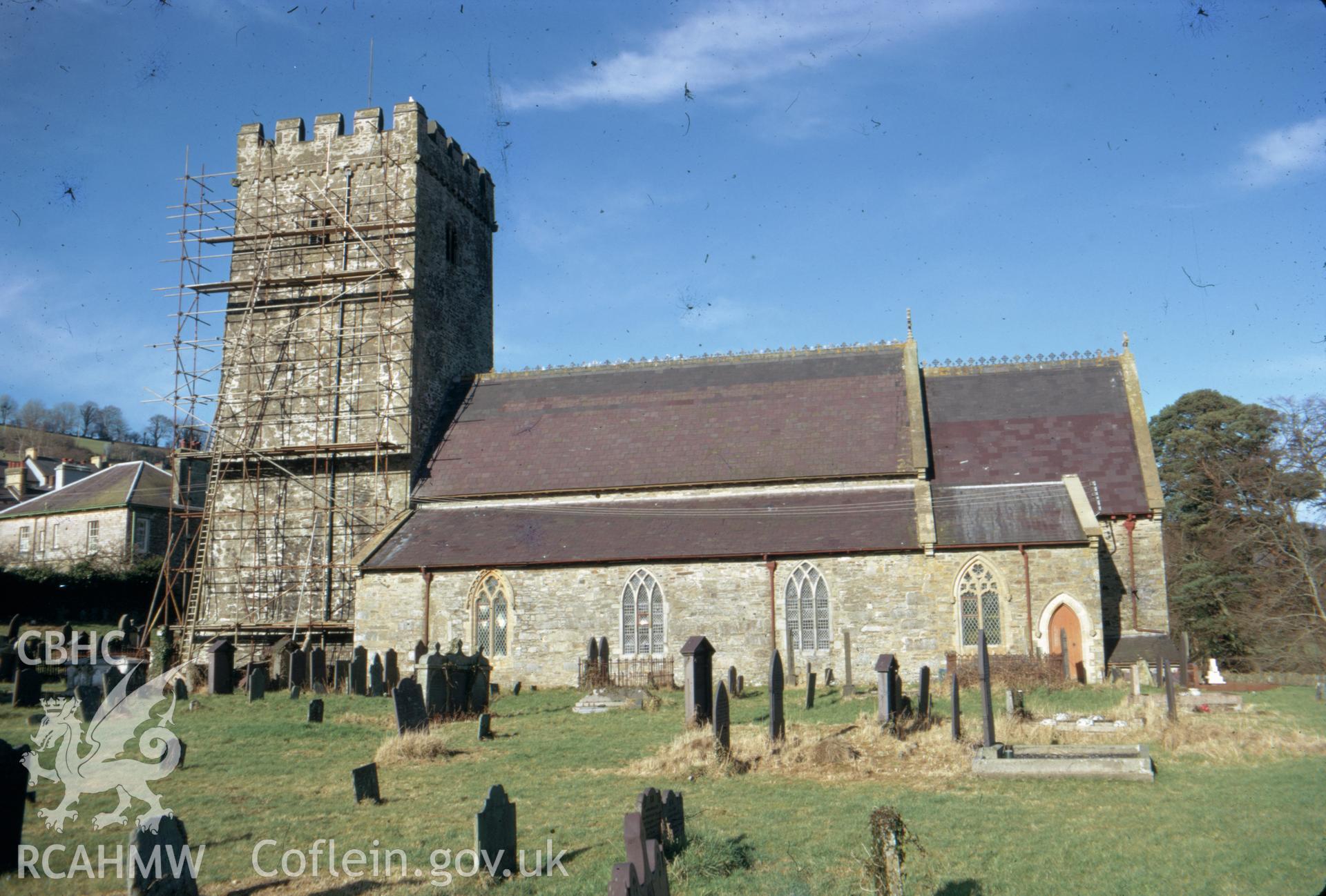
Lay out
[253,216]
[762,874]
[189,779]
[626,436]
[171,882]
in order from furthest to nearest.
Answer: [253,216] < [626,436] < [189,779] < [762,874] < [171,882]

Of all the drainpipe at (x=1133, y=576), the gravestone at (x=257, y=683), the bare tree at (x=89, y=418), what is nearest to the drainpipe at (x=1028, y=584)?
the drainpipe at (x=1133, y=576)

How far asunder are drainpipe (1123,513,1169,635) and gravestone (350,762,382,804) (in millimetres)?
20077

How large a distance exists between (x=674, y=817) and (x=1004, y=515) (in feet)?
58.3

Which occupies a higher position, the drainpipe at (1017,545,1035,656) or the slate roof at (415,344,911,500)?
the slate roof at (415,344,911,500)

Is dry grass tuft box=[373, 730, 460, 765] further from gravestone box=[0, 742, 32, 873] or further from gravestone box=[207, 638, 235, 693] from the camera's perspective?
gravestone box=[207, 638, 235, 693]

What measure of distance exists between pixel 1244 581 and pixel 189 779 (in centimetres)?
3690

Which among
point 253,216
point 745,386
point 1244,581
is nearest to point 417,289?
point 253,216

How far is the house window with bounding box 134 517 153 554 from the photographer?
4253cm

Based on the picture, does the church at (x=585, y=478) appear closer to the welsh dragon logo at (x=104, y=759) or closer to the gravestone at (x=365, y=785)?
the welsh dragon logo at (x=104, y=759)

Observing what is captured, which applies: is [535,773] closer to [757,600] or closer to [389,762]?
[389,762]

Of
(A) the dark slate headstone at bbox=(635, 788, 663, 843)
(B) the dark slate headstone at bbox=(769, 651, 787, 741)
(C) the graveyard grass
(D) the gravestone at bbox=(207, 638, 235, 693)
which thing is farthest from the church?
(A) the dark slate headstone at bbox=(635, 788, 663, 843)

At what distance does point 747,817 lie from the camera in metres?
10.3

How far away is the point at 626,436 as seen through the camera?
30062mm

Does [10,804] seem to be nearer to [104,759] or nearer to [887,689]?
[104,759]
